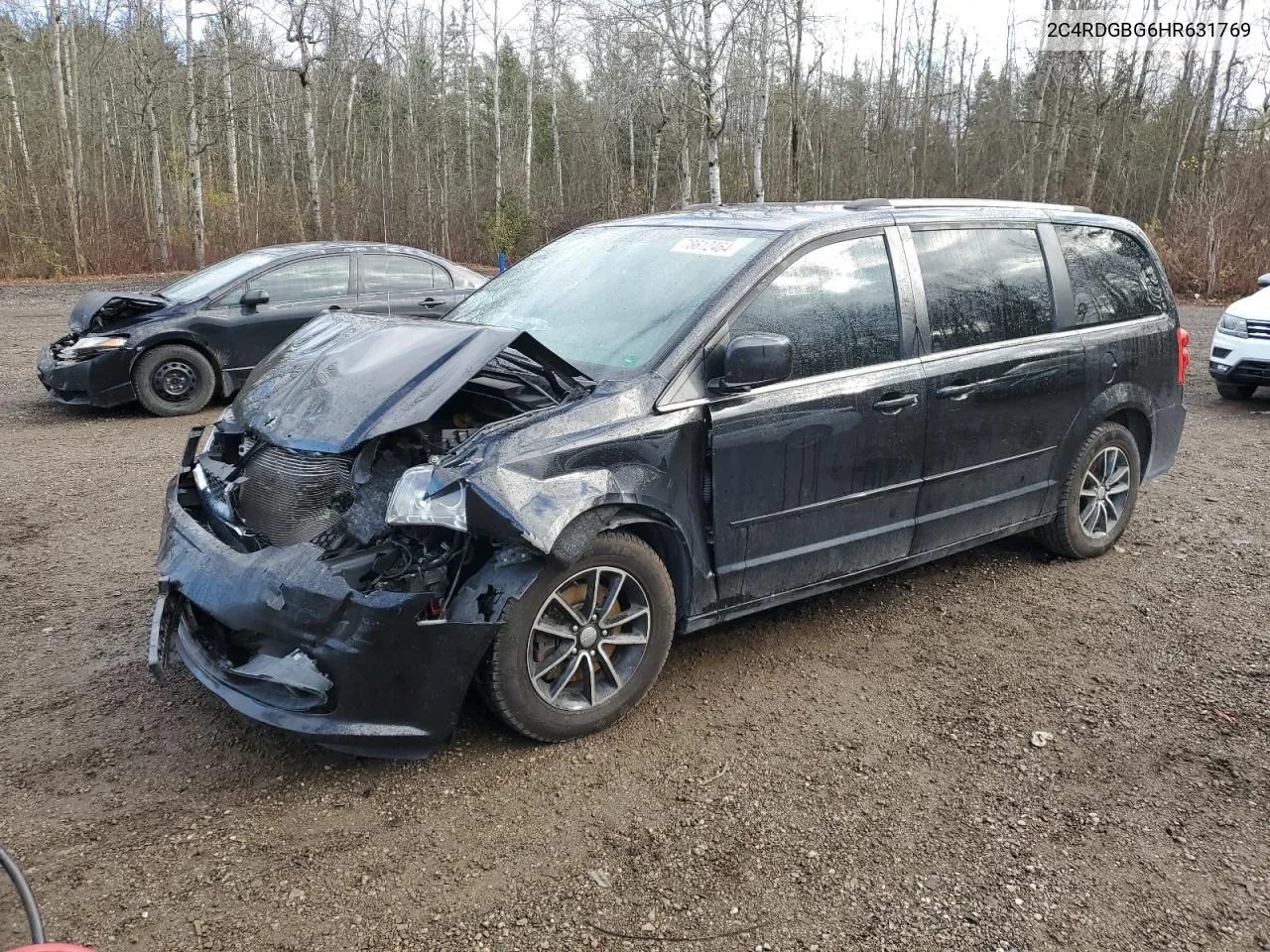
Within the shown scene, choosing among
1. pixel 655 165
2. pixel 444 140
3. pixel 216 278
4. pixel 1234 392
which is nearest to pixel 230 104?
pixel 444 140

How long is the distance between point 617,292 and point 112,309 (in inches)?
270

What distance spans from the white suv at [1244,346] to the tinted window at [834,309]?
7.22m

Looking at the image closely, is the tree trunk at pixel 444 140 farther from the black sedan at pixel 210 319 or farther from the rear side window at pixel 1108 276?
the rear side window at pixel 1108 276

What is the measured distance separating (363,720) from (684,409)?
60.2 inches

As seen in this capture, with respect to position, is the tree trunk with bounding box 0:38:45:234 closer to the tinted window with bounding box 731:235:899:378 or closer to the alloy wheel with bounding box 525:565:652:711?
the tinted window with bounding box 731:235:899:378

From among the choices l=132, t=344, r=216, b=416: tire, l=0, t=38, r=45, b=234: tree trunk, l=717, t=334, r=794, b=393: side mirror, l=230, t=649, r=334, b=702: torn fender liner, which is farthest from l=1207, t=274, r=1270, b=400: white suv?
l=0, t=38, r=45, b=234: tree trunk

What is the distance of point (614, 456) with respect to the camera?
3414mm

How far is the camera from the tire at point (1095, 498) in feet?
16.7

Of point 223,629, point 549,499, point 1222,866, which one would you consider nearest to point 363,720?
point 223,629

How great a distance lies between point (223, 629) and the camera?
11.0 feet

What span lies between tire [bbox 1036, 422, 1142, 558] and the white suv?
5241 mm

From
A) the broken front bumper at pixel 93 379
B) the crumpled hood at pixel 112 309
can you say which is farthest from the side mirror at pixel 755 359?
the crumpled hood at pixel 112 309

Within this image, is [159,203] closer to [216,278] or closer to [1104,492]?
[216,278]

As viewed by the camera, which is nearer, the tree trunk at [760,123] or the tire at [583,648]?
the tire at [583,648]
